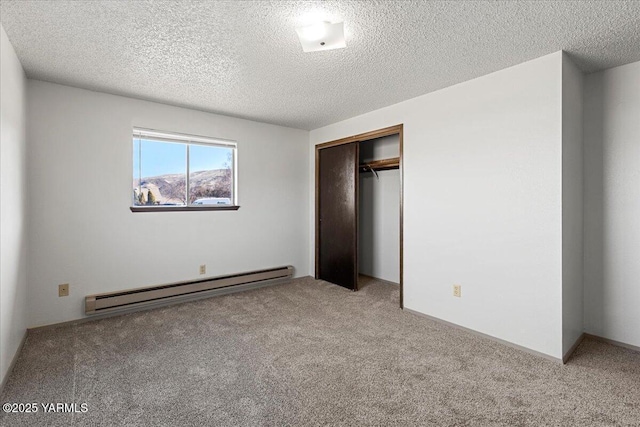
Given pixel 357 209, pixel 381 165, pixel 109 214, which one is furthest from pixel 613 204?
pixel 109 214

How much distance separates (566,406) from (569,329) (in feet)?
2.86

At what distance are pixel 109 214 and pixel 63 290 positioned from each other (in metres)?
0.83

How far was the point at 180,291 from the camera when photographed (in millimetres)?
3709

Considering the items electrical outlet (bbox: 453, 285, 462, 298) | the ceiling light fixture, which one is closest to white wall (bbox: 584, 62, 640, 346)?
electrical outlet (bbox: 453, 285, 462, 298)

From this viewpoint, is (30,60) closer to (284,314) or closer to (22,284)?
(22,284)

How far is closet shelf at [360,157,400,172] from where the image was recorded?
4.21 metres

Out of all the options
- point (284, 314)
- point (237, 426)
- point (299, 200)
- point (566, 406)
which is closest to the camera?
point (237, 426)

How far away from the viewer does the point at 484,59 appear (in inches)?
98.0

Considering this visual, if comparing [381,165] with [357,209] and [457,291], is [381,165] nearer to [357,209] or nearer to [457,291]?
[357,209]

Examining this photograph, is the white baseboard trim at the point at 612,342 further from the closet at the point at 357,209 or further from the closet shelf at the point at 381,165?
the closet shelf at the point at 381,165

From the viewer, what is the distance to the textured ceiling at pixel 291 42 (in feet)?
6.07

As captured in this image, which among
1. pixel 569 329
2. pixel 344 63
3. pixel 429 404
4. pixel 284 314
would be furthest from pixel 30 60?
pixel 569 329

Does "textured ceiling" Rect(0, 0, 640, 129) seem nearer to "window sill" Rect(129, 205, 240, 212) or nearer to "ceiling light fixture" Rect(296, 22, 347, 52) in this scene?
"ceiling light fixture" Rect(296, 22, 347, 52)

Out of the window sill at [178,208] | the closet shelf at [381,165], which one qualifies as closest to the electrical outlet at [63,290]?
the window sill at [178,208]
